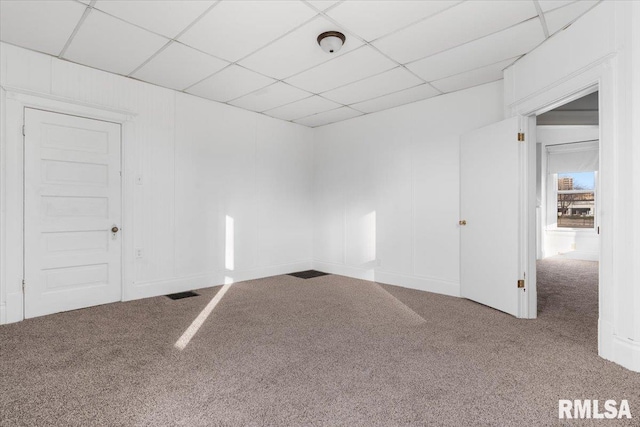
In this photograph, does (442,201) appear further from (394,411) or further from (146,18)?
(146,18)

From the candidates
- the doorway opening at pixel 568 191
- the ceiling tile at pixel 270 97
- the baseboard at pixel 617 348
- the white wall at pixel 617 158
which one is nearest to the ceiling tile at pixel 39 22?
the ceiling tile at pixel 270 97

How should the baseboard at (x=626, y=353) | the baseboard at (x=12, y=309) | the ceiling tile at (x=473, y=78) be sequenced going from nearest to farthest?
the baseboard at (x=626, y=353), the baseboard at (x=12, y=309), the ceiling tile at (x=473, y=78)

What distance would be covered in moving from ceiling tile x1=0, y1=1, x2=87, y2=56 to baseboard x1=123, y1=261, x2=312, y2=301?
2.73 metres

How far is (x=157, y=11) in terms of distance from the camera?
275 centimetres

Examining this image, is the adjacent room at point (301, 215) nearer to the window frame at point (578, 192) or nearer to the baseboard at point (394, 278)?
the baseboard at point (394, 278)

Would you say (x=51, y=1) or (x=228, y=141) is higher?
(x=51, y=1)

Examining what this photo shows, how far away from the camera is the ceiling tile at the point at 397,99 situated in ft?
14.7

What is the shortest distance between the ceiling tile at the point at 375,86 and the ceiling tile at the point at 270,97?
0.43 m

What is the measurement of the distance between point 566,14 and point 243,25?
106 inches

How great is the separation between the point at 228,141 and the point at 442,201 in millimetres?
3262

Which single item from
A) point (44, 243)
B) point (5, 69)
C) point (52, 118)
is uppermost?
point (5, 69)

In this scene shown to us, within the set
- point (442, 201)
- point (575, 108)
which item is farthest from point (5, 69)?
point (575, 108)

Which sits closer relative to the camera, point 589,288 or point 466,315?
point 466,315

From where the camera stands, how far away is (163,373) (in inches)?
89.0
